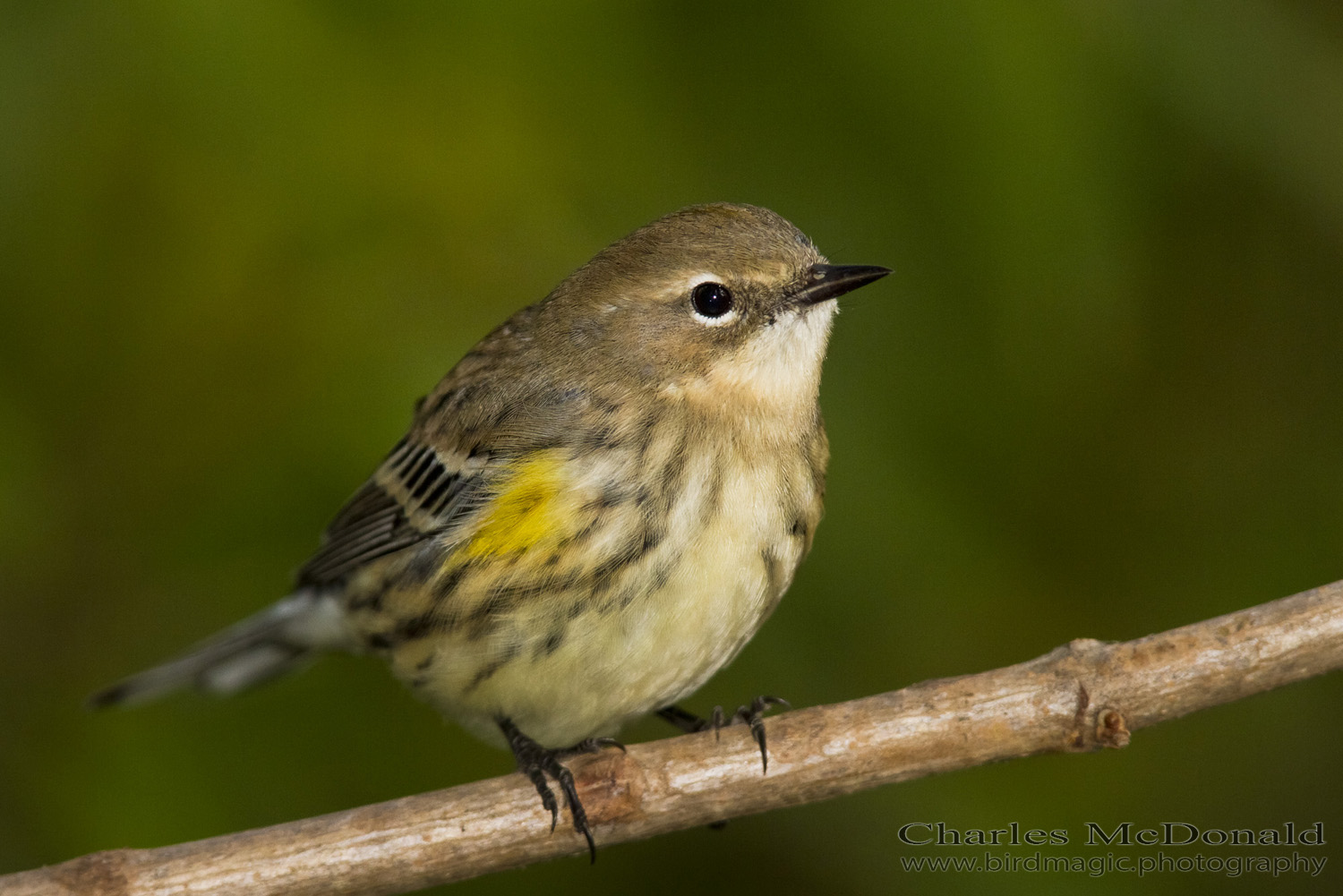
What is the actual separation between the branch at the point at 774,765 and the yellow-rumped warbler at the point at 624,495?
108 mm

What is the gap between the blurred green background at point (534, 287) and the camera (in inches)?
140

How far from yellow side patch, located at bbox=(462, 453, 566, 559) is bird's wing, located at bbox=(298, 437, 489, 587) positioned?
0.61ft

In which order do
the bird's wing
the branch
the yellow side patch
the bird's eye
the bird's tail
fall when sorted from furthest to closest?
the bird's tail
the bird's wing
the bird's eye
the yellow side patch
the branch

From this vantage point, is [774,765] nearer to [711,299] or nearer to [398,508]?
[711,299]

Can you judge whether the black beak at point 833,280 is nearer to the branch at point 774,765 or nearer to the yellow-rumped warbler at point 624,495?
the yellow-rumped warbler at point 624,495

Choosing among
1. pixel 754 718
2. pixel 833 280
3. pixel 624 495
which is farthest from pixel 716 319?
pixel 754 718

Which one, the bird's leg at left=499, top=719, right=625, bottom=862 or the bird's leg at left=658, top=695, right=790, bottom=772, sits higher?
the bird's leg at left=658, top=695, right=790, bottom=772

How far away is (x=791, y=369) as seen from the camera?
3439 millimetres

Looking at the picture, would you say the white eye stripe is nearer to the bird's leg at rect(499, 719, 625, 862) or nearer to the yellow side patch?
the yellow side patch

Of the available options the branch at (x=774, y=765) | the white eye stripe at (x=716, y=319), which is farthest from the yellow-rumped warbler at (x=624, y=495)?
the branch at (x=774, y=765)

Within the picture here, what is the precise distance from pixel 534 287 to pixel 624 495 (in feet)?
3.07

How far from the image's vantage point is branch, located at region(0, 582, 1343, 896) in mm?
2898

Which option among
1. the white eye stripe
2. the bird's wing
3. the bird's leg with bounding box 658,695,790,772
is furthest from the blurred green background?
the white eye stripe

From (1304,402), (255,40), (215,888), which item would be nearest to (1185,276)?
(1304,402)
